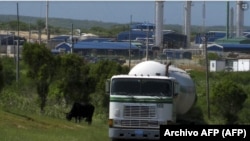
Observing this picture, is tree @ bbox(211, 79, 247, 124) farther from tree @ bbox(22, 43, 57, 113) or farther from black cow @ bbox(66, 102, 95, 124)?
black cow @ bbox(66, 102, 95, 124)

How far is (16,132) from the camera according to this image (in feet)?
75.2

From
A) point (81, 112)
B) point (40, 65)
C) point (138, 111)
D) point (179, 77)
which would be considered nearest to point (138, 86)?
point (138, 111)

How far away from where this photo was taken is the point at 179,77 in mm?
28438

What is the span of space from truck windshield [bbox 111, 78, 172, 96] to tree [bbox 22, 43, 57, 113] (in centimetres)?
2039

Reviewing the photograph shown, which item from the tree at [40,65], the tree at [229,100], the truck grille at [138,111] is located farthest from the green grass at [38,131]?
the tree at [229,100]

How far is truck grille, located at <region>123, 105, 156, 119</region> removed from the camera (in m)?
23.1

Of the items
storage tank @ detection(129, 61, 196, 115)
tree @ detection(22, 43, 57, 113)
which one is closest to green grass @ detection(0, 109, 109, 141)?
storage tank @ detection(129, 61, 196, 115)

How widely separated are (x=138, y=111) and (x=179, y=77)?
18.4ft

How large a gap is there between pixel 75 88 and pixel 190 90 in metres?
16.4

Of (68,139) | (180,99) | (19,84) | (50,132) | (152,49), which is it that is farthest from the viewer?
(152,49)

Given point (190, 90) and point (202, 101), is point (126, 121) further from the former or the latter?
point (202, 101)

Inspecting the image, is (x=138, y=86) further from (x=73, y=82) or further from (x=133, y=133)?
(x=73, y=82)

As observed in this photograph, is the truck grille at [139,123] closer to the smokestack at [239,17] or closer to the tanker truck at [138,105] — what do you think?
the tanker truck at [138,105]

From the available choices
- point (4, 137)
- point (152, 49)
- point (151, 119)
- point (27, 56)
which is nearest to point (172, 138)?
point (4, 137)
